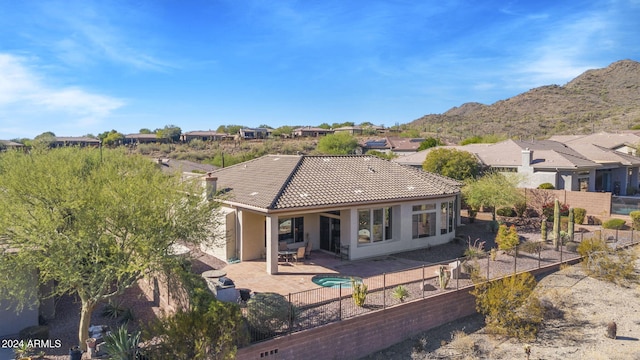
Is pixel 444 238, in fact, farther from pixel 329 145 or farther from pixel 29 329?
pixel 329 145

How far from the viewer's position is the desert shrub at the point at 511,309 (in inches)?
608

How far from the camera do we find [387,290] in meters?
16.0

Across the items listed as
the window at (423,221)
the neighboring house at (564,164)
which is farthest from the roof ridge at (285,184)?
the neighboring house at (564,164)

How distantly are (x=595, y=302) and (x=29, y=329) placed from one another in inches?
824

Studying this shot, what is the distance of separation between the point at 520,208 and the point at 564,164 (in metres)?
6.84

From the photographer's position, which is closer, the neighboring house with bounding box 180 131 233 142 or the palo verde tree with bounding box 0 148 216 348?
the palo verde tree with bounding box 0 148 216 348

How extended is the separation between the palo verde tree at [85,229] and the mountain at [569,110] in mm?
88818

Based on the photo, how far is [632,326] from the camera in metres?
15.5

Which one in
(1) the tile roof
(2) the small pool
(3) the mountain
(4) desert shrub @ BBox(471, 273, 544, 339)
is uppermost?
(3) the mountain

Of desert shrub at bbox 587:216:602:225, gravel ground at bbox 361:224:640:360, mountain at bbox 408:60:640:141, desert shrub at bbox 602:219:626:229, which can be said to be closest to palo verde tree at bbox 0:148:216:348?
gravel ground at bbox 361:224:640:360

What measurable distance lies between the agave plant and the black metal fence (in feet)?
9.98

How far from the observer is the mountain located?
9046 centimetres

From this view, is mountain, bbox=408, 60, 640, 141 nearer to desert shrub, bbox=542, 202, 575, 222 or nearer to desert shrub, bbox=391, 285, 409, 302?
desert shrub, bbox=542, 202, 575, 222

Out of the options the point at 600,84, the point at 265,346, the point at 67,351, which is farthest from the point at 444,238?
the point at 600,84
